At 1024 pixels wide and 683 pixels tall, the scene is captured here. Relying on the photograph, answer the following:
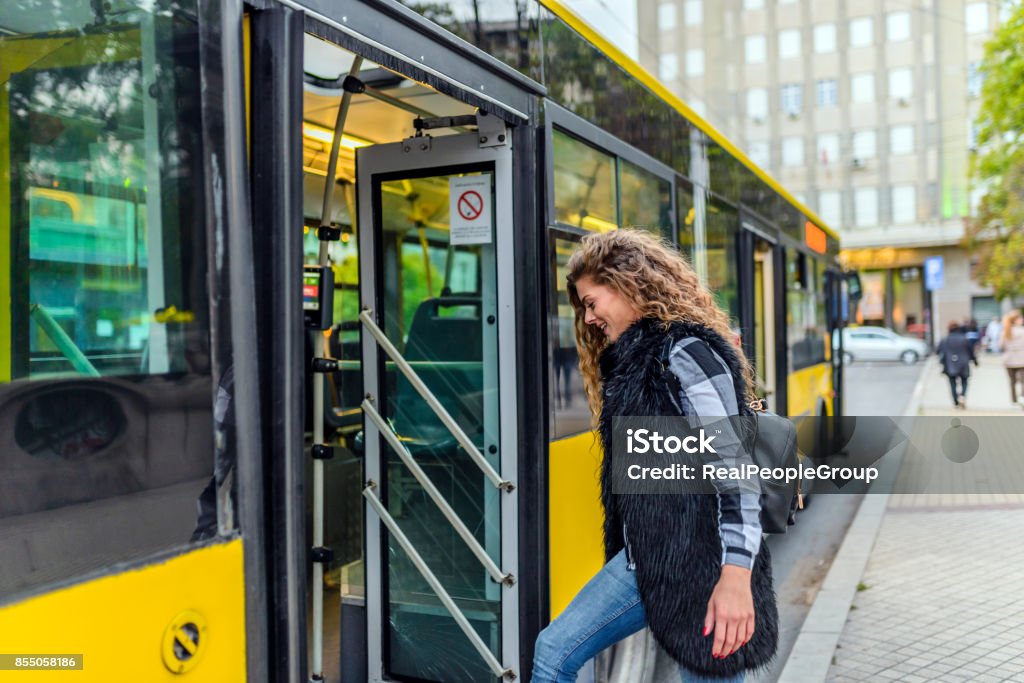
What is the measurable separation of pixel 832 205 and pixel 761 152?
4.21 metres

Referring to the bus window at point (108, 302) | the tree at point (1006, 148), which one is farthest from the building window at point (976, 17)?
the bus window at point (108, 302)

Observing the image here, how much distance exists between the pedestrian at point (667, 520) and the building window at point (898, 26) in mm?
45213

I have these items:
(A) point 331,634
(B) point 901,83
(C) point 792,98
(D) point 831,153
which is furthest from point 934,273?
(A) point 331,634

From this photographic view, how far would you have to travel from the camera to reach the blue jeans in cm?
253

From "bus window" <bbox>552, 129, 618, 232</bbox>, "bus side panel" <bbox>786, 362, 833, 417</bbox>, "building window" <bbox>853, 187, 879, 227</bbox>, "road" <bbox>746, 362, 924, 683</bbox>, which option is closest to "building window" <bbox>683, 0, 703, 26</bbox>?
"building window" <bbox>853, 187, 879, 227</bbox>

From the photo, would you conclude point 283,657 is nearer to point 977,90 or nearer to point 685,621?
point 685,621

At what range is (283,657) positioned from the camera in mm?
2064

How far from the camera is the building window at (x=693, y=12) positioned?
152 ft

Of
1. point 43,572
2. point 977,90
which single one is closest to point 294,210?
point 43,572

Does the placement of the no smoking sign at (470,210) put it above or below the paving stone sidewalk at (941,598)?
above

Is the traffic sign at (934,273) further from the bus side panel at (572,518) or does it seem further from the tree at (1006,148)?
the bus side panel at (572,518)

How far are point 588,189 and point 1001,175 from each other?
876 inches

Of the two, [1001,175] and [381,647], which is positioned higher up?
[1001,175]

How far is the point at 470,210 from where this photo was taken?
136 inches
